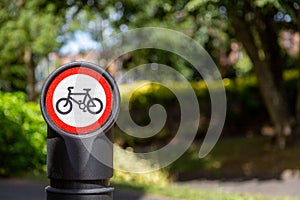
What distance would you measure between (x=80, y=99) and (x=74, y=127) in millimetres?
124

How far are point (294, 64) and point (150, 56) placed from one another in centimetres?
919

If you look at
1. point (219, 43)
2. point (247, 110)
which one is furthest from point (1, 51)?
point (247, 110)

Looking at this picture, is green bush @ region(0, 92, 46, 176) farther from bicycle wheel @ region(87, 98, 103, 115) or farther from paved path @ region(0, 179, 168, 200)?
bicycle wheel @ region(87, 98, 103, 115)

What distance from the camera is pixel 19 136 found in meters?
8.68

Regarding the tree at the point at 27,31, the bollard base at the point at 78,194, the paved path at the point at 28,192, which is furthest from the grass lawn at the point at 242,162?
the bollard base at the point at 78,194

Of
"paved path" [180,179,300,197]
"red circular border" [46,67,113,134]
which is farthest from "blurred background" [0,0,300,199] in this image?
"red circular border" [46,67,113,134]

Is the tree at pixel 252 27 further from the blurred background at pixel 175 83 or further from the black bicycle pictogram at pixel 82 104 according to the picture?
the black bicycle pictogram at pixel 82 104

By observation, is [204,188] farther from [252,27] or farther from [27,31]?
[27,31]

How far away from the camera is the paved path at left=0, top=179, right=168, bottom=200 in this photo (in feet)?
22.5

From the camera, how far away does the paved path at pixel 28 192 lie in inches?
271

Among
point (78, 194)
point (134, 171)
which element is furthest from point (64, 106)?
point (134, 171)

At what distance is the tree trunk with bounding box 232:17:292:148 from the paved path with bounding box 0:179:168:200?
696cm

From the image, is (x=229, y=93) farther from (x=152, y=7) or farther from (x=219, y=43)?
(x=152, y=7)

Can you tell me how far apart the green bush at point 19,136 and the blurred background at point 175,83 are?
0.02 m
